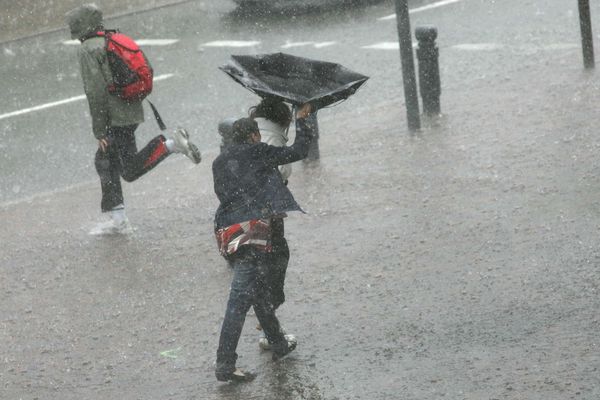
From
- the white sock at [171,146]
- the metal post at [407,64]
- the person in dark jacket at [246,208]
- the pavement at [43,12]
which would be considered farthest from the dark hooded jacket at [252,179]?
the pavement at [43,12]

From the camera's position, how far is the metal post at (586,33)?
1184cm

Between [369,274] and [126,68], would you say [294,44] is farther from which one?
[369,274]

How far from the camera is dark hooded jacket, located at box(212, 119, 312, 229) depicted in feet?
20.3

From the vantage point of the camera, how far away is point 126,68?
8844 millimetres

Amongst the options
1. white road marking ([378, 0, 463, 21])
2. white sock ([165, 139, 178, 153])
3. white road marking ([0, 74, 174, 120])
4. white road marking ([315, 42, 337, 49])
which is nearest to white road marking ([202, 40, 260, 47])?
white road marking ([315, 42, 337, 49])

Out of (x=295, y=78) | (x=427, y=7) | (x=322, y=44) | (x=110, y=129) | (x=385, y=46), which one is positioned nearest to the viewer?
(x=295, y=78)

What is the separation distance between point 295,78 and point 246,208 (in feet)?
2.45

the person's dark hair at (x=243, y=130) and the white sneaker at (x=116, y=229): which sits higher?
the person's dark hair at (x=243, y=130)

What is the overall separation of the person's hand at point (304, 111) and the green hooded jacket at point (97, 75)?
310 centimetres

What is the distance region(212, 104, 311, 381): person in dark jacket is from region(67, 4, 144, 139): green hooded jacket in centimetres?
291

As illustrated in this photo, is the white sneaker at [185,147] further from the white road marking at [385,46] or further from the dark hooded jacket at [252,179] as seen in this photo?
the white road marking at [385,46]

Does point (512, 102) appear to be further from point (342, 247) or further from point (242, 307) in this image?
point (242, 307)

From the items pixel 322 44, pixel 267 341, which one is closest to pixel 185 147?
pixel 267 341

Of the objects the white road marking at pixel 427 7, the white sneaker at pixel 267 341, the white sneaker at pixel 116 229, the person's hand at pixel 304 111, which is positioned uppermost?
the person's hand at pixel 304 111
